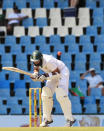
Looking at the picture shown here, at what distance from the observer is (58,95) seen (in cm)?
809

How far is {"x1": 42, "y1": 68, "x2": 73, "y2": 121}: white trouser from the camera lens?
8070 mm

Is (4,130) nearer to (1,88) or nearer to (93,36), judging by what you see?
(1,88)

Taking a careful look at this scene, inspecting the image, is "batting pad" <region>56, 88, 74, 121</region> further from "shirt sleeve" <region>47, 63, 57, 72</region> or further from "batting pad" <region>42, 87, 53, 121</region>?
"shirt sleeve" <region>47, 63, 57, 72</region>

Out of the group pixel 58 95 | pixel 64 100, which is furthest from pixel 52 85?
pixel 64 100

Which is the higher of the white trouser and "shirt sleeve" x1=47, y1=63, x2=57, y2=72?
"shirt sleeve" x1=47, y1=63, x2=57, y2=72

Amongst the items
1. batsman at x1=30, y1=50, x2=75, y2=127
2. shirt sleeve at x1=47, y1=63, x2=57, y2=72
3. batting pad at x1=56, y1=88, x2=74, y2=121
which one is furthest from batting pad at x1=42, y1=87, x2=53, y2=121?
shirt sleeve at x1=47, y1=63, x2=57, y2=72

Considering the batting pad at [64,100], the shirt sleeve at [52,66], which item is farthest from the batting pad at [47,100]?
the shirt sleeve at [52,66]

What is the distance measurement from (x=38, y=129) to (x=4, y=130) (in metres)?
0.41

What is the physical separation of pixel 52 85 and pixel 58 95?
0.66 feet

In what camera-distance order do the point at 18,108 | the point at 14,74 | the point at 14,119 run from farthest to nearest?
the point at 14,74 → the point at 18,108 → the point at 14,119

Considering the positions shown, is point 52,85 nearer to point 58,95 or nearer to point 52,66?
point 58,95

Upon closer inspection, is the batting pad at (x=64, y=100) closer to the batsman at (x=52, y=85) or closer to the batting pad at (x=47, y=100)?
the batsman at (x=52, y=85)

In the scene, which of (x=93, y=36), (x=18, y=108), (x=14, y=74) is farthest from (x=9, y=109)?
(x=93, y=36)

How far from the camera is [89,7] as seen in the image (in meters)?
13.8
